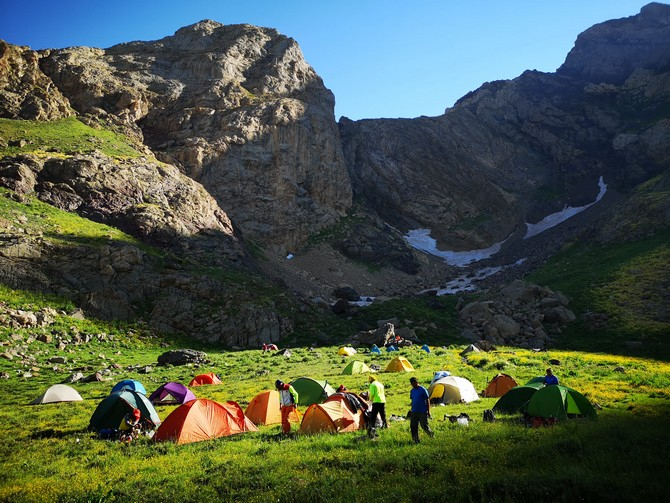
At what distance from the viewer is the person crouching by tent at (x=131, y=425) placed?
53.2 feet

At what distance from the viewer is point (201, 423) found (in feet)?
52.0

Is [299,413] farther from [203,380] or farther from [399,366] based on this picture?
[399,366]

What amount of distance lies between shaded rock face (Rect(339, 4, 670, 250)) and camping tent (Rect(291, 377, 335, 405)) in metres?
95.9

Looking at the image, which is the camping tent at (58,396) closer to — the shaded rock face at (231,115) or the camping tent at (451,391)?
the camping tent at (451,391)

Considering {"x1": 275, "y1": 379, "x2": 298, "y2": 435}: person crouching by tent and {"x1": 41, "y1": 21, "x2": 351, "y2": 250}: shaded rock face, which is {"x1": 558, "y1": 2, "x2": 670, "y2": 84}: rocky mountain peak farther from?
{"x1": 275, "y1": 379, "x2": 298, "y2": 435}: person crouching by tent

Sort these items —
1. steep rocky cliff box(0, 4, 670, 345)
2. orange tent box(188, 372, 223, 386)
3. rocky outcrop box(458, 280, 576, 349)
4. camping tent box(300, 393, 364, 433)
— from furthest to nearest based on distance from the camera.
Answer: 1. rocky outcrop box(458, 280, 576, 349)
2. steep rocky cliff box(0, 4, 670, 345)
3. orange tent box(188, 372, 223, 386)
4. camping tent box(300, 393, 364, 433)

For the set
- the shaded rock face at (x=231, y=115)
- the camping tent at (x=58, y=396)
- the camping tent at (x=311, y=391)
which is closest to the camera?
the camping tent at (x=311, y=391)

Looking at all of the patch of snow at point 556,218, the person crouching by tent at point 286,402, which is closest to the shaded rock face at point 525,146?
the patch of snow at point 556,218

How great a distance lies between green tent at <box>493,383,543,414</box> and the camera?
16.9 metres

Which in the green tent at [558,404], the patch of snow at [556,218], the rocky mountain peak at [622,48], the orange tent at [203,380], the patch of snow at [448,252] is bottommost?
the orange tent at [203,380]

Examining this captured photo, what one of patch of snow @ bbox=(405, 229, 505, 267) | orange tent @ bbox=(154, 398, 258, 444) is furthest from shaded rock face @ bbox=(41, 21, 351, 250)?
orange tent @ bbox=(154, 398, 258, 444)

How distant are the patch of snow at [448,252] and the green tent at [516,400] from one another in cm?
8755

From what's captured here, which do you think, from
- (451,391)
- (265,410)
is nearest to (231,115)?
(265,410)

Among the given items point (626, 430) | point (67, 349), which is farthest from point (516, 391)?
point (67, 349)
